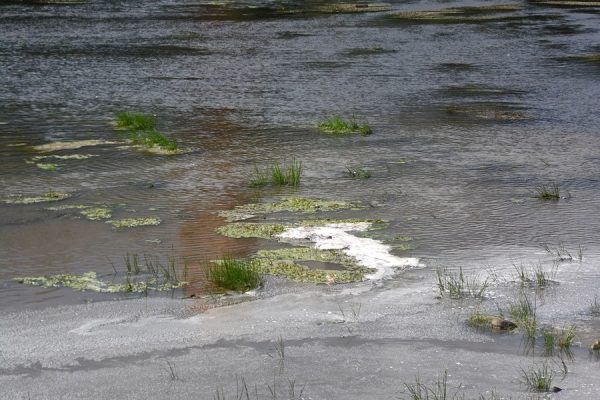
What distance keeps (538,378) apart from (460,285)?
5.88 ft

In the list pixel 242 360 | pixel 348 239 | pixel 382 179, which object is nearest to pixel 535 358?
pixel 242 360

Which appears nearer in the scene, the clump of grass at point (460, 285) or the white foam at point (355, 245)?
the clump of grass at point (460, 285)

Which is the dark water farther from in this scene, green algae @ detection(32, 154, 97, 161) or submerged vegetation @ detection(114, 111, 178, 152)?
submerged vegetation @ detection(114, 111, 178, 152)

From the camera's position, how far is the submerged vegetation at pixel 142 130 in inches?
517

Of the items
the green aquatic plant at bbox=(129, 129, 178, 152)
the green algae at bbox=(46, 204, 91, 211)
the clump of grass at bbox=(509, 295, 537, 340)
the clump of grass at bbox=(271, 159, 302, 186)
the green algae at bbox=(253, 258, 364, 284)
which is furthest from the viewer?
the green aquatic plant at bbox=(129, 129, 178, 152)

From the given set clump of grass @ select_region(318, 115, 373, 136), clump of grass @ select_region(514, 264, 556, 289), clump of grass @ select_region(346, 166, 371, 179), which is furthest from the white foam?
clump of grass @ select_region(318, 115, 373, 136)

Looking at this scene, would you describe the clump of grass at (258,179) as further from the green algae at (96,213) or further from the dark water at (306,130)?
the green algae at (96,213)

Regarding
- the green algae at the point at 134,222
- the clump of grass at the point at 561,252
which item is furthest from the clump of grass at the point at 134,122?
the clump of grass at the point at 561,252

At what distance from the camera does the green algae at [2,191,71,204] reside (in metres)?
10.5

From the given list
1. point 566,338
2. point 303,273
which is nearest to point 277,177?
point 303,273

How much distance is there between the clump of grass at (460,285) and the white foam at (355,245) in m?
0.45

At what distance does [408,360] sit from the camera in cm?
637

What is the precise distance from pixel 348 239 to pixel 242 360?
2768 millimetres

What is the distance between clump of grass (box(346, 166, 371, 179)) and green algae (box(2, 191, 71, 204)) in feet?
9.73
